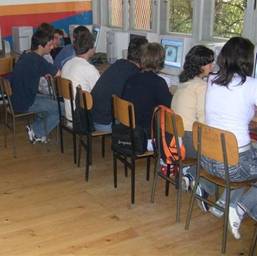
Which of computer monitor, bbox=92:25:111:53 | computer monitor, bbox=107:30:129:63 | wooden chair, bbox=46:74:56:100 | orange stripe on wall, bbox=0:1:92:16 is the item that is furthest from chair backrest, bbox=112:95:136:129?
orange stripe on wall, bbox=0:1:92:16

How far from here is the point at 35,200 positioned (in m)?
3.18

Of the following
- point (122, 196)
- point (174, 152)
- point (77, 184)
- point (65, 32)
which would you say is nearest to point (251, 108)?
point (174, 152)

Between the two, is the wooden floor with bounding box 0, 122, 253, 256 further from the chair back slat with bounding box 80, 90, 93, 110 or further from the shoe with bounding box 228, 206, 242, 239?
the chair back slat with bounding box 80, 90, 93, 110

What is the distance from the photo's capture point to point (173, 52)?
169 inches

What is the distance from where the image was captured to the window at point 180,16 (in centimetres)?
474

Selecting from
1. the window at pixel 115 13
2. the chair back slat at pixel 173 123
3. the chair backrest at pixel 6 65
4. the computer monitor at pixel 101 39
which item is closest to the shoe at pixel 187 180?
the chair back slat at pixel 173 123

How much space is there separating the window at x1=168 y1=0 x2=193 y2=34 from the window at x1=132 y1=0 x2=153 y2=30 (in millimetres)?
292

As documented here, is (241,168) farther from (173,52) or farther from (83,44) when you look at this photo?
(173,52)

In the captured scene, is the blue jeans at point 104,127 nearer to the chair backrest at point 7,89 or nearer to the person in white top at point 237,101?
the chair backrest at point 7,89

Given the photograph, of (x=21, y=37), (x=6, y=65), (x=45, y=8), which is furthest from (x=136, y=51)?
(x=45, y=8)

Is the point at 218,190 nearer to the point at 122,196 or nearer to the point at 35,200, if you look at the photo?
the point at 122,196

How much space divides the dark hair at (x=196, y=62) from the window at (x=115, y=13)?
2.99m

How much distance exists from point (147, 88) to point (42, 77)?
168 cm

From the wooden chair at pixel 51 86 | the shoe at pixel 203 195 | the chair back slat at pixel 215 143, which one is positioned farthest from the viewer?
the wooden chair at pixel 51 86
